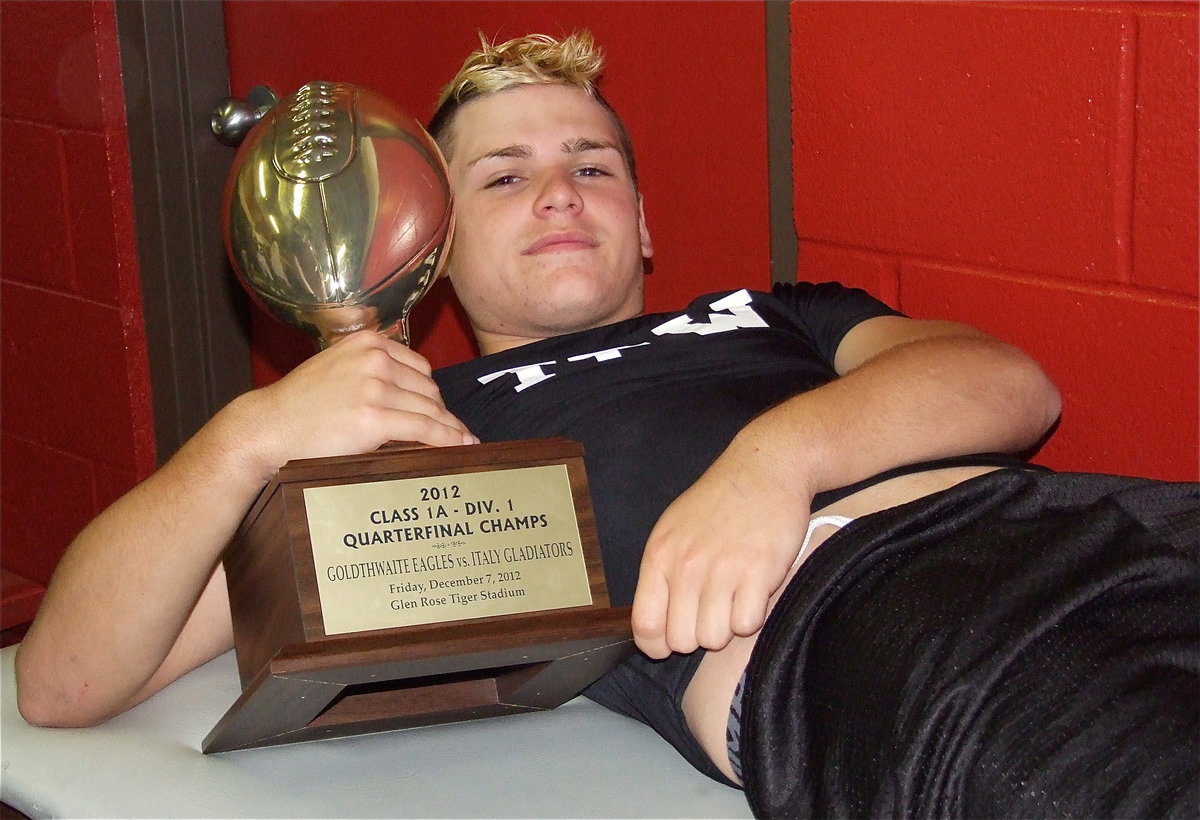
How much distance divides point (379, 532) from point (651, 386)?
0.38 meters

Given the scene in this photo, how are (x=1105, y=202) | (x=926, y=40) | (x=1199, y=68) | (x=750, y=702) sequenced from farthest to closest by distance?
(x=926, y=40)
(x=1105, y=202)
(x=1199, y=68)
(x=750, y=702)

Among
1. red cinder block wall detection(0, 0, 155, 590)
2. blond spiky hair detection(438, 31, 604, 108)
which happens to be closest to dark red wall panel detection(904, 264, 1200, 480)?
blond spiky hair detection(438, 31, 604, 108)

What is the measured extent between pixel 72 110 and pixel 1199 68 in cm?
171

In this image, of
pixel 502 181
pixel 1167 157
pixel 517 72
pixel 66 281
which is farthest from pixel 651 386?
pixel 66 281

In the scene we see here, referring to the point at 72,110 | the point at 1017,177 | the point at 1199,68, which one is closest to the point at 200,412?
the point at 72,110

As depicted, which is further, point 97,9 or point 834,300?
point 97,9

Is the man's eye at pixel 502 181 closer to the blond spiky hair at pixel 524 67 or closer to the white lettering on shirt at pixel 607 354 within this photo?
the blond spiky hair at pixel 524 67

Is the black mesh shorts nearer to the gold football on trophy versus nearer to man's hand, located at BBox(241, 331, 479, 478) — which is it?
man's hand, located at BBox(241, 331, 479, 478)

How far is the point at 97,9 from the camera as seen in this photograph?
2068 mm

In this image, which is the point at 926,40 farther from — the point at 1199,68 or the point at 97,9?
the point at 97,9

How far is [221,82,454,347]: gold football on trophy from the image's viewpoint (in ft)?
3.55

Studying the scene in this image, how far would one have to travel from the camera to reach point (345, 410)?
1.03 m

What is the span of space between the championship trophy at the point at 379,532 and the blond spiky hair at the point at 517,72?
1.16ft

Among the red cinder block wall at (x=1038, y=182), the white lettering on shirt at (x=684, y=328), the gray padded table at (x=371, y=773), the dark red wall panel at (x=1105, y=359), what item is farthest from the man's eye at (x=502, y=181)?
the gray padded table at (x=371, y=773)
